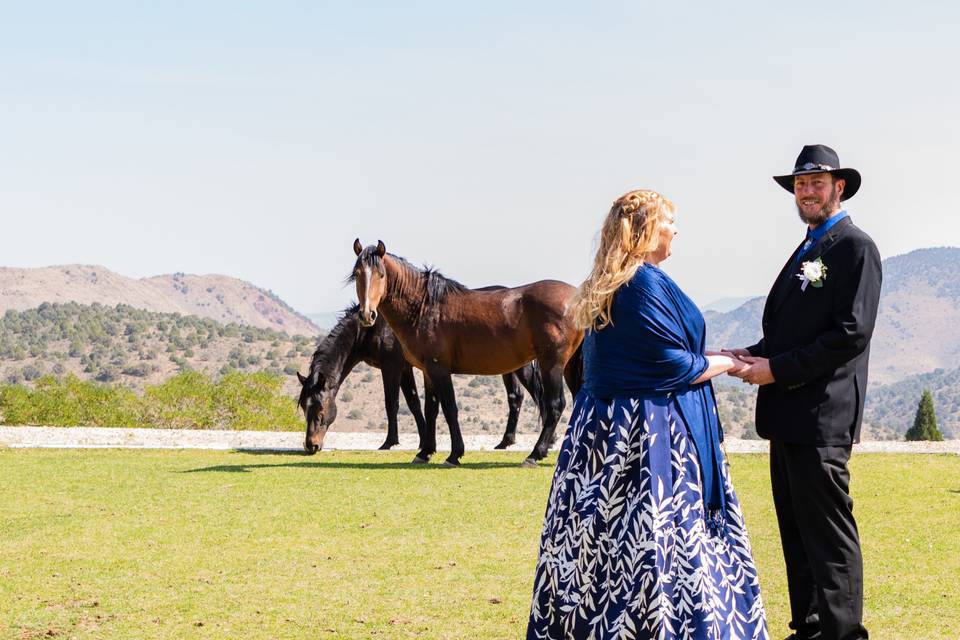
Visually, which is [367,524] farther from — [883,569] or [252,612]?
[883,569]

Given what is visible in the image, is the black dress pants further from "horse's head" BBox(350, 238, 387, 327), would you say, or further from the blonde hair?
"horse's head" BBox(350, 238, 387, 327)

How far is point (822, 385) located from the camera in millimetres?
5340

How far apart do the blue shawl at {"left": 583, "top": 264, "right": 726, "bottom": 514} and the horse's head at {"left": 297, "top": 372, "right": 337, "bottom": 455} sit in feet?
35.4

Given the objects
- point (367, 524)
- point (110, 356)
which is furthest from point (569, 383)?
point (110, 356)

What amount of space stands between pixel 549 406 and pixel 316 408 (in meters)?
3.69

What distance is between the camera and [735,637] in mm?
4832

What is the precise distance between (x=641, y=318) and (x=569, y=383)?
952 centimetres

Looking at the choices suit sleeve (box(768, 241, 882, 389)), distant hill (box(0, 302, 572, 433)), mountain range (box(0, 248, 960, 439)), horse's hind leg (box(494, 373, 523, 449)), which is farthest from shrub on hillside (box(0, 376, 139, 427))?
distant hill (box(0, 302, 572, 433))

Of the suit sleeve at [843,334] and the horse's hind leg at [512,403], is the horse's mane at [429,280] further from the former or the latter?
the suit sleeve at [843,334]

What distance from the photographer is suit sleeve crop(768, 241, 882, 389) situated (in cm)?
521

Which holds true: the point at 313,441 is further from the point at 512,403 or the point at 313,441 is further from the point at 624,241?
the point at 624,241

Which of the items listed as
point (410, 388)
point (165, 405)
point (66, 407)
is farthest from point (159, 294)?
point (410, 388)

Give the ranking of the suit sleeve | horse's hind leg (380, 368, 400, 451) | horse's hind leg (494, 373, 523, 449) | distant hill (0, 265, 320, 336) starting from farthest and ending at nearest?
distant hill (0, 265, 320, 336), horse's hind leg (494, 373, 523, 449), horse's hind leg (380, 368, 400, 451), the suit sleeve

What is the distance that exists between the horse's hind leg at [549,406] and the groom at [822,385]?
802 centimetres
